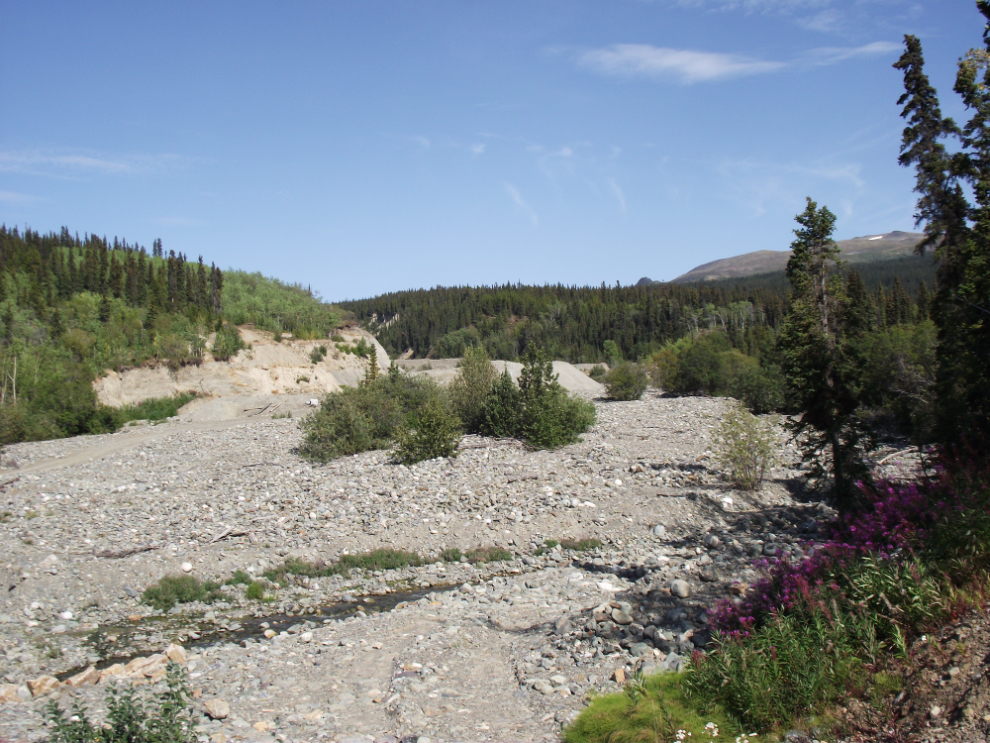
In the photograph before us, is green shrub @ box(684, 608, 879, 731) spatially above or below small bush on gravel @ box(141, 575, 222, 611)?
above

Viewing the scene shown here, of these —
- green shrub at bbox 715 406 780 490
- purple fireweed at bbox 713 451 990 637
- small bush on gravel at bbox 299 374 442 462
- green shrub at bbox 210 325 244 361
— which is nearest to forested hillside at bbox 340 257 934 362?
green shrub at bbox 210 325 244 361

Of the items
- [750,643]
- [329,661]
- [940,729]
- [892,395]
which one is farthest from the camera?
[892,395]

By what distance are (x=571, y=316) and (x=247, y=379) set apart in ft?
269

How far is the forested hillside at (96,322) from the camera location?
36.6m

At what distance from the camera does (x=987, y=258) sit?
12750 mm

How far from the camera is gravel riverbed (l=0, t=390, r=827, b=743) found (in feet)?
25.2

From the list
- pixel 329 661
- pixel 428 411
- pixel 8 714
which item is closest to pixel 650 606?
pixel 329 661

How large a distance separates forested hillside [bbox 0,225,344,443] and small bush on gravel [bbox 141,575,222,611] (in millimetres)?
26485

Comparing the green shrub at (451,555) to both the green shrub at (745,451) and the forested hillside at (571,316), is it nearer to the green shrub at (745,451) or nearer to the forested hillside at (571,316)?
the green shrub at (745,451)

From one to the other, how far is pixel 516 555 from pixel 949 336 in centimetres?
1189

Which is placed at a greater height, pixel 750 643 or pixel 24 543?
pixel 750 643

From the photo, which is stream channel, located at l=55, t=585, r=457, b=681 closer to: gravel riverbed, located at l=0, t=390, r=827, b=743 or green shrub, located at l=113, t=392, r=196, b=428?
gravel riverbed, located at l=0, t=390, r=827, b=743

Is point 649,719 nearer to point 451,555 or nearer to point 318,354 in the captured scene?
point 451,555

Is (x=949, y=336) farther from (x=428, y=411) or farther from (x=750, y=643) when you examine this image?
(x=428, y=411)
